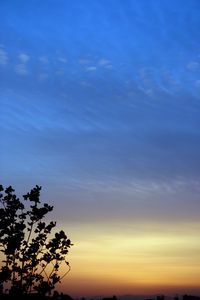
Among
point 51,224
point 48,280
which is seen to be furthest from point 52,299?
point 51,224

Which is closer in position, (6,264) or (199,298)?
(6,264)

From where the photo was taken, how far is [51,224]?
61.4 ft

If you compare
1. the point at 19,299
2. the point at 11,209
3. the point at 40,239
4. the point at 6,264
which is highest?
the point at 11,209

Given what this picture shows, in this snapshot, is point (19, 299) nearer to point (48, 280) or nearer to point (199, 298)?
point (48, 280)

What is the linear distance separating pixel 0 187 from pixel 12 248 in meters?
2.89

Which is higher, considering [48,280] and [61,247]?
[61,247]

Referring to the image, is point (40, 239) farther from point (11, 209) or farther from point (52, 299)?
point (52, 299)

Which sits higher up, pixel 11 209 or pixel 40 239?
pixel 11 209

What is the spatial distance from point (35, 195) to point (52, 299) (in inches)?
208

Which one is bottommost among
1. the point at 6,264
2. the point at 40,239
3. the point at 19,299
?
the point at 19,299

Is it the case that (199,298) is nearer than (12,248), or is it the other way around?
(12,248)

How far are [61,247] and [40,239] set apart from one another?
1154 millimetres

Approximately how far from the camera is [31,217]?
18.9 m

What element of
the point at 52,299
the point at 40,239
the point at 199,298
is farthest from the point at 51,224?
the point at 199,298
